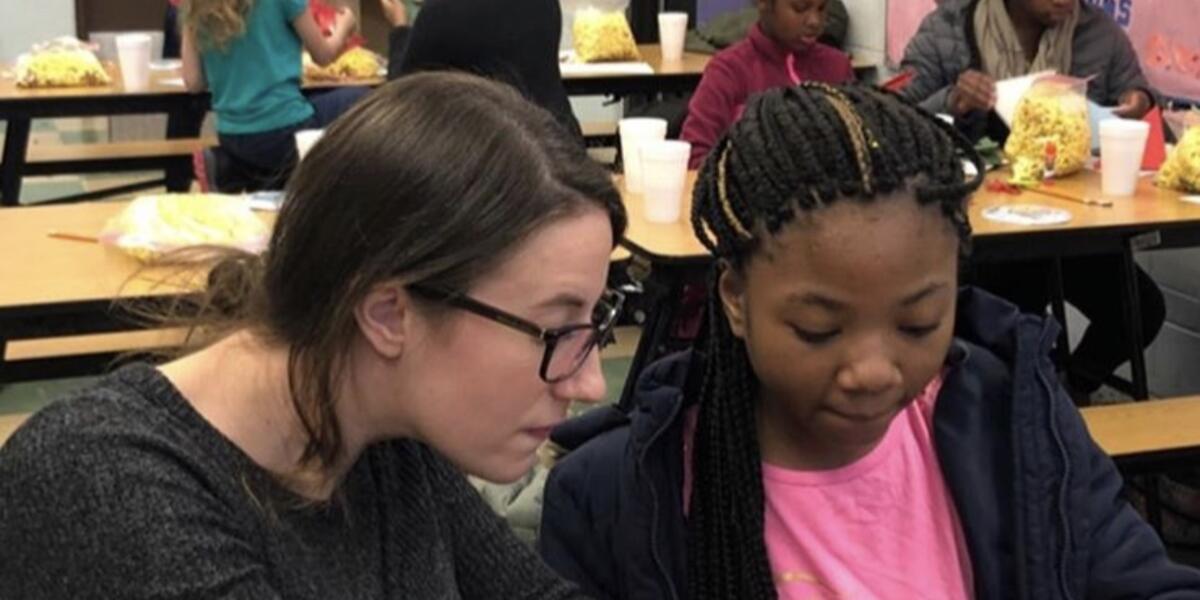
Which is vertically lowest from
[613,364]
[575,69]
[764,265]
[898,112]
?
[613,364]

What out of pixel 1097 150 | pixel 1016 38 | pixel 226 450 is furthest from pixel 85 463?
pixel 1016 38

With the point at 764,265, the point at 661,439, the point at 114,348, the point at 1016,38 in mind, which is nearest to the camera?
the point at 764,265

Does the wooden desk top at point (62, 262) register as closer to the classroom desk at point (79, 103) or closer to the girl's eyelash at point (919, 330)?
the girl's eyelash at point (919, 330)

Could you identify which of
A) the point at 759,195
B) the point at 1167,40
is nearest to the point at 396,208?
the point at 759,195

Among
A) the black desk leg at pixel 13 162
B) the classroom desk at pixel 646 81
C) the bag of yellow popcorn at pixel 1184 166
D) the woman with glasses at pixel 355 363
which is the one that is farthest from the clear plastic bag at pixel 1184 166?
the black desk leg at pixel 13 162

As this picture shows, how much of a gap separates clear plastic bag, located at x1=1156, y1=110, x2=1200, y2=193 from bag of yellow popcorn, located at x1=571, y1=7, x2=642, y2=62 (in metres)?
2.51

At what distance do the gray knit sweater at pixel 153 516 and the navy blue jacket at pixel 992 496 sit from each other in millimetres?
279

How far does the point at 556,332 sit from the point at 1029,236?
201 cm

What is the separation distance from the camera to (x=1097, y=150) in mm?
3572

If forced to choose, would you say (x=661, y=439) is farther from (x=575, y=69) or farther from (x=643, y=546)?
(x=575, y=69)

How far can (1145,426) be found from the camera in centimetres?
272

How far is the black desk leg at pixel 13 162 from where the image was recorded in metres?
5.10

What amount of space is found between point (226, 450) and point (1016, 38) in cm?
336

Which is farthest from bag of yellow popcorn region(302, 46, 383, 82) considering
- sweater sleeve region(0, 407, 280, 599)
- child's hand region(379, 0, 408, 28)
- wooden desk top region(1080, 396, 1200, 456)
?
sweater sleeve region(0, 407, 280, 599)
